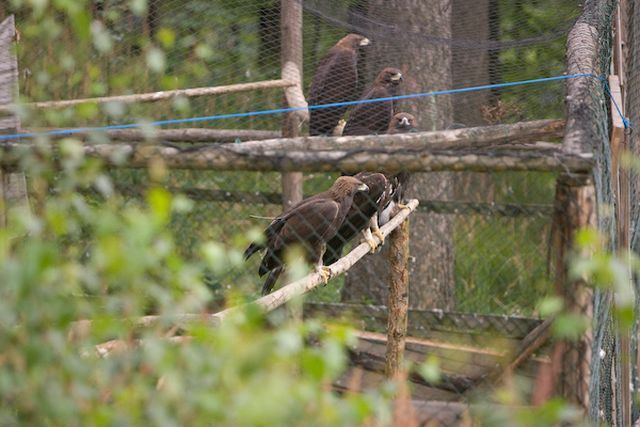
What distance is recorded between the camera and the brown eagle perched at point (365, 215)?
4988mm

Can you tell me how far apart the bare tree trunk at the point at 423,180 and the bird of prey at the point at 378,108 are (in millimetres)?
223

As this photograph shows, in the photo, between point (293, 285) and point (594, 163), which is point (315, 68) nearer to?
point (293, 285)

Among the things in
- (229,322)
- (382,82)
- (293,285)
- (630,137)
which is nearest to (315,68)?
(382,82)

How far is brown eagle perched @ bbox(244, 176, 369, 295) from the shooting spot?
425 centimetres

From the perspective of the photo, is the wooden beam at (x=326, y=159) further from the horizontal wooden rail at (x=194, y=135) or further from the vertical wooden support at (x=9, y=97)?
the horizontal wooden rail at (x=194, y=135)

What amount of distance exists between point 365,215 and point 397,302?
64 cm

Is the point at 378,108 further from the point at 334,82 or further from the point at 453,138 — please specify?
the point at 453,138

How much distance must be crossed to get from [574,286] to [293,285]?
1.73 m

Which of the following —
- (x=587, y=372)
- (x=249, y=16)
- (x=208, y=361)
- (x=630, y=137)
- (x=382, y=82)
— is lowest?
(x=587, y=372)

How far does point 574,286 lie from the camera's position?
7.01ft

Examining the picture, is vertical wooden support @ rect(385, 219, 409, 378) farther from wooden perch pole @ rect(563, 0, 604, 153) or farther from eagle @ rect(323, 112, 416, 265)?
wooden perch pole @ rect(563, 0, 604, 153)

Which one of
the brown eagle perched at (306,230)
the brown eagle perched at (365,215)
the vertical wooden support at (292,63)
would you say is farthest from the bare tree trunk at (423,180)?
the brown eagle perched at (306,230)

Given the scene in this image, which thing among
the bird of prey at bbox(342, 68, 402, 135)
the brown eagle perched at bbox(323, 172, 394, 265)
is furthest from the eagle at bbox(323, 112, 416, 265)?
the bird of prey at bbox(342, 68, 402, 135)

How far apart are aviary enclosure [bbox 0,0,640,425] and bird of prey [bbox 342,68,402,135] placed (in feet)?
1.00
